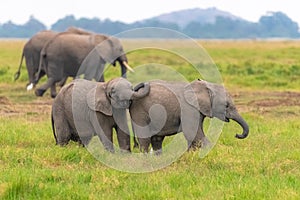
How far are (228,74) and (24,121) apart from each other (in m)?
11.2

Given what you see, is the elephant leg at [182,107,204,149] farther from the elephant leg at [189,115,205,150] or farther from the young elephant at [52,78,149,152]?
the young elephant at [52,78,149,152]

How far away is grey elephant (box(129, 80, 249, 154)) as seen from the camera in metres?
8.37

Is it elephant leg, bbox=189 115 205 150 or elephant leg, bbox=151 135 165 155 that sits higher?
elephant leg, bbox=189 115 205 150

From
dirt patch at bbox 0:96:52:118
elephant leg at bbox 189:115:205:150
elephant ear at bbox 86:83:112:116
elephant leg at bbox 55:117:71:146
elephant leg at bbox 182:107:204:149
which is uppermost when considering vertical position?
elephant ear at bbox 86:83:112:116

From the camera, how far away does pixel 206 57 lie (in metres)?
8.58

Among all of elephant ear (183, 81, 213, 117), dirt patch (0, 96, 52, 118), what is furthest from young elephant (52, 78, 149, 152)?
dirt patch (0, 96, 52, 118)

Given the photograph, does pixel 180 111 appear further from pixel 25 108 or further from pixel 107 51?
pixel 107 51

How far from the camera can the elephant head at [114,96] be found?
820 centimetres

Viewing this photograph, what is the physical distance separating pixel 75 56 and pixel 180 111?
29.6 ft

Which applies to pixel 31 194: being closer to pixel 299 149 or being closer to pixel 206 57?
pixel 206 57

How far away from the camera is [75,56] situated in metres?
17.1

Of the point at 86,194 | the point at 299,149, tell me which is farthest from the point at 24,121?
the point at 86,194

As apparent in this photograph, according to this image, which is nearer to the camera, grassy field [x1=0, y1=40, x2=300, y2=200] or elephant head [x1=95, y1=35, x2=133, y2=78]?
grassy field [x1=0, y1=40, x2=300, y2=200]

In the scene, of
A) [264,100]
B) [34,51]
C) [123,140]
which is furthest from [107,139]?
[34,51]
